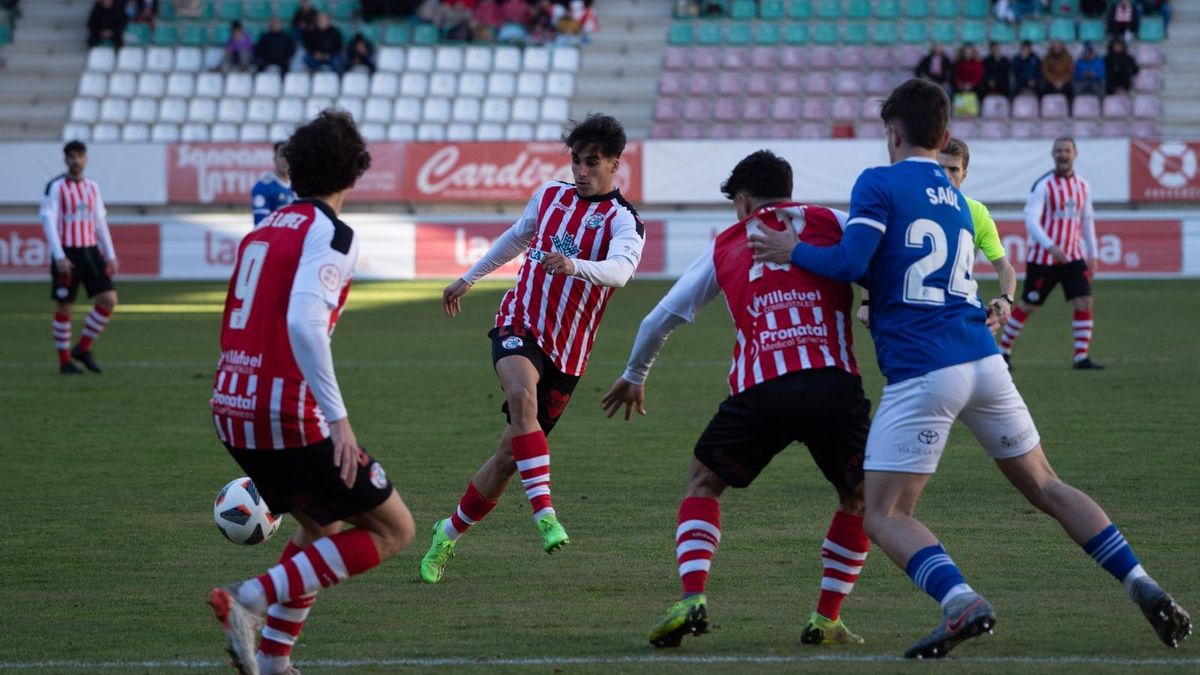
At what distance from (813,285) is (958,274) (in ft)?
1.51

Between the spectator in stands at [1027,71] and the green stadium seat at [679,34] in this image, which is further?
the green stadium seat at [679,34]

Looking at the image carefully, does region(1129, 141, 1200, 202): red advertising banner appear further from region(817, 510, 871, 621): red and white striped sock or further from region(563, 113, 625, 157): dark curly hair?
region(817, 510, 871, 621): red and white striped sock

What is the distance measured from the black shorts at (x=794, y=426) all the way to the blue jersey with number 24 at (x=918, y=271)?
0.22m

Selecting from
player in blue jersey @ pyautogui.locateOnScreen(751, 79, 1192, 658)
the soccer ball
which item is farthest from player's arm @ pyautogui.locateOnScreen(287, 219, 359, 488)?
the soccer ball

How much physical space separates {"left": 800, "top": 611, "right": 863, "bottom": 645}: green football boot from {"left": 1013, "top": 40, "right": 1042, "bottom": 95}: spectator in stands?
2478 centimetres

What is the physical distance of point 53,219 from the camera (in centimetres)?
1481

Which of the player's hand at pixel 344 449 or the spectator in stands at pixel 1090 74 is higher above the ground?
the spectator in stands at pixel 1090 74

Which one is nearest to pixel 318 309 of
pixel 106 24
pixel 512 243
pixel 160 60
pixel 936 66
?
pixel 512 243

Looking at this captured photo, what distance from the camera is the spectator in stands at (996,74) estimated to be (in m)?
28.5

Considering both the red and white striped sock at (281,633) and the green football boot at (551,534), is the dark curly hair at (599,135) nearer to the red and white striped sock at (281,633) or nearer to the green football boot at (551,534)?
the green football boot at (551,534)

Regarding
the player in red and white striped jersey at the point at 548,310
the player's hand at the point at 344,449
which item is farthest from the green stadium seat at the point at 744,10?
the player's hand at the point at 344,449

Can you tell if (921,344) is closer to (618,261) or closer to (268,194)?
(618,261)

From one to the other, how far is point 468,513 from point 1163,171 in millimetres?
22100

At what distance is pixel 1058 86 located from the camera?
93.4ft
